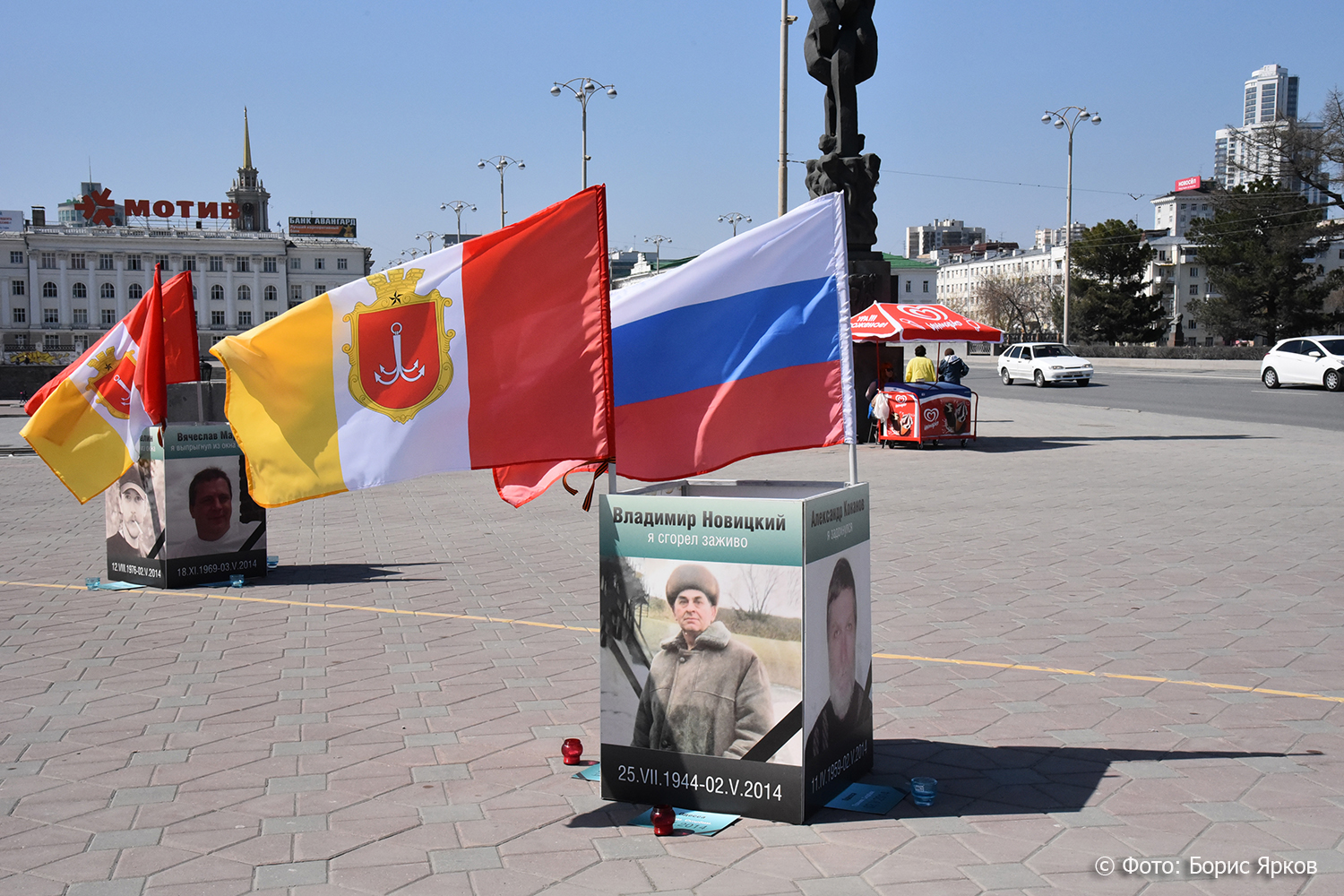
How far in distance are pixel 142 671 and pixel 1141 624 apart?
570 cm

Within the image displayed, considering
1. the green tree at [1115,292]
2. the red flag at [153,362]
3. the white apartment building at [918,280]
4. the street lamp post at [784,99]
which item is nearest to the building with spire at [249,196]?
the white apartment building at [918,280]

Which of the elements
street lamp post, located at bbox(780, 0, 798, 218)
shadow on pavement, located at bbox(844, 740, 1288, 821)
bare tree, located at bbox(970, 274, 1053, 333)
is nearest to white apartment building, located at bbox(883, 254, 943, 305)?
bare tree, located at bbox(970, 274, 1053, 333)

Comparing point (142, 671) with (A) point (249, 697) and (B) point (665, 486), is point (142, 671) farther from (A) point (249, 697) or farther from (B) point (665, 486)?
(B) point (665, 486)

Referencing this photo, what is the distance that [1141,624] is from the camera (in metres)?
7.10

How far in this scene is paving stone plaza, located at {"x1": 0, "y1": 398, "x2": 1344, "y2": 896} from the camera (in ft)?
12.6

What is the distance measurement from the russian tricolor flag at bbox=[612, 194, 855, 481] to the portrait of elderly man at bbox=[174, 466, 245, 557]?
5.54 metres

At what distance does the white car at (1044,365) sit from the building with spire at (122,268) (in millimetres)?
97609

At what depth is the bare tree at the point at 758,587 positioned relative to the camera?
13.4 ft

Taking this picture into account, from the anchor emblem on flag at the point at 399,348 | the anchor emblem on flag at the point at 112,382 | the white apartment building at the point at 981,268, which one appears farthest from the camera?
the white apartment building at the point at 981,268

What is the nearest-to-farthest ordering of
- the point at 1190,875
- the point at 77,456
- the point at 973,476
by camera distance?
the point at 1190,875
the point at 77,456
the point at 973,476

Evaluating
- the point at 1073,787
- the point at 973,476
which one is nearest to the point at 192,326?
the point at 1073,787

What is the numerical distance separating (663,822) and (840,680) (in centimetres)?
84

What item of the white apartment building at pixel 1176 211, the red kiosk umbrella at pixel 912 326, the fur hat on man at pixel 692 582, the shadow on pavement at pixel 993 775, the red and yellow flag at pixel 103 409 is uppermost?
the white apartment building at pixel 1176 211

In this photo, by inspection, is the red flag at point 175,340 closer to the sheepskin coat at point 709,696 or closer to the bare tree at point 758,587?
the sheepskin coat at point 709,696
